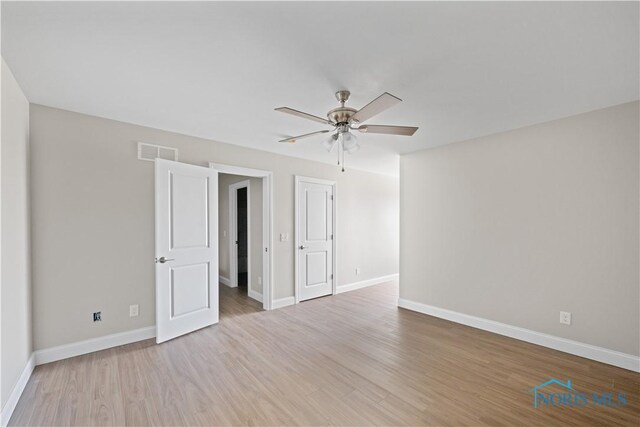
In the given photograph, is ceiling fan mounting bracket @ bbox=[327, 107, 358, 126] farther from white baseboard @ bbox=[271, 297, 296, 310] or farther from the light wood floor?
Result: white baseboard @ bbox=[271, 297, 296, 310]

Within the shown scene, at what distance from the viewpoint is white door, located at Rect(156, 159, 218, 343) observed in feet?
9.93

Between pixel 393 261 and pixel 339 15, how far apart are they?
5463mm

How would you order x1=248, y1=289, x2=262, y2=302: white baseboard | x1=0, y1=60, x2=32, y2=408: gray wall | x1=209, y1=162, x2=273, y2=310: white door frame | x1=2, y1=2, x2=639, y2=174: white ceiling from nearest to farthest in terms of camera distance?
x1=2, y1=2, x2=639, y2=174: white ceiling, x1=0, y1=60, x2=32, y2=408: gray wall, x1=209, y1=162, x2=273, y2=310: white door frame, x1=248, y1=289, x2=262, y2=302: white baseboard

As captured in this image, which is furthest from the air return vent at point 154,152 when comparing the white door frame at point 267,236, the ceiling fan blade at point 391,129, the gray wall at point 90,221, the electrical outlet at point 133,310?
the ceiling fan blade at point 391,129

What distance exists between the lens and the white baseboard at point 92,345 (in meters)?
2.57

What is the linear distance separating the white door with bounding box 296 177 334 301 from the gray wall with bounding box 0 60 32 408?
305 cm

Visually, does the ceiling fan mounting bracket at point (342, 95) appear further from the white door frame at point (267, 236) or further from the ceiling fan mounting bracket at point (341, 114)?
the white door frame at point (267, 236)

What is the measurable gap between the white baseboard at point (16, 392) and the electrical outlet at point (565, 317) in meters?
4.74

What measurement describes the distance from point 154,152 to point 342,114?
2.28 metres

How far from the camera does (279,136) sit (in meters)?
3.47

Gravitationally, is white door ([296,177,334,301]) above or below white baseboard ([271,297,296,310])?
above

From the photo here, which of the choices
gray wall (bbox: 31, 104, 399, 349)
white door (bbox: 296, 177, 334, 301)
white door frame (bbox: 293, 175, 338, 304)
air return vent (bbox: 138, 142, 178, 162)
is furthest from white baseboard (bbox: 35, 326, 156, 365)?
white door (bbox: 296, 177, 334, 301)

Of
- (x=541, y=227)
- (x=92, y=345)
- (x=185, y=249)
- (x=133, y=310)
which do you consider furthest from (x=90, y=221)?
(x=541, y=227)

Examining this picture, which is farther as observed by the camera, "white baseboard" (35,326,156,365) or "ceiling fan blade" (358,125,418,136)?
"white baseboard" (35,326,156,365)
